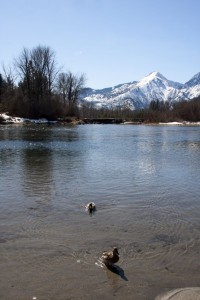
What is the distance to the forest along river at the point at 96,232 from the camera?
6824 millimetres

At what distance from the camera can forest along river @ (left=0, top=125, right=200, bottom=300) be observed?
6.82m

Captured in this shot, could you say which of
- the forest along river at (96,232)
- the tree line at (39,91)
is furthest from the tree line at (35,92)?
the forest along river at (96,232)

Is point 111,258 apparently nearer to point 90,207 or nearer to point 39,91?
point 90,207

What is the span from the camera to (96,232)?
9.60m

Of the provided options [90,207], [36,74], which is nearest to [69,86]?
[36,74]

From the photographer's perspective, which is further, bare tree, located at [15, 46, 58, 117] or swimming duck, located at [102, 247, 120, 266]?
bare tree, located at [15, 46, 58, 117]

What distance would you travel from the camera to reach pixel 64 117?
296 feet

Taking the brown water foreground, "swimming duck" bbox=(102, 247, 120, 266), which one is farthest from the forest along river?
"swimming duck" bbox=(102, 247, 120, 266)

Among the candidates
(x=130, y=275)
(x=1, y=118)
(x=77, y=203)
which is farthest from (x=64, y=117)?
(x=130, y=275)

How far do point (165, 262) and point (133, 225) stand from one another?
8.16 ft

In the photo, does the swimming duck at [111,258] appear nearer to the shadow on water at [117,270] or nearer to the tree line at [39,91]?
the shadow on water at [117,270]

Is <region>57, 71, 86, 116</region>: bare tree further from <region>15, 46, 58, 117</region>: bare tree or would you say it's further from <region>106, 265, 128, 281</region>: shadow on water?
<region>106, 265, 128, 281</region>: shadow on water

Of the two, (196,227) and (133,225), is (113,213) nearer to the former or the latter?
(133,225)

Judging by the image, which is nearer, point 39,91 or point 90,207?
point 90,207
